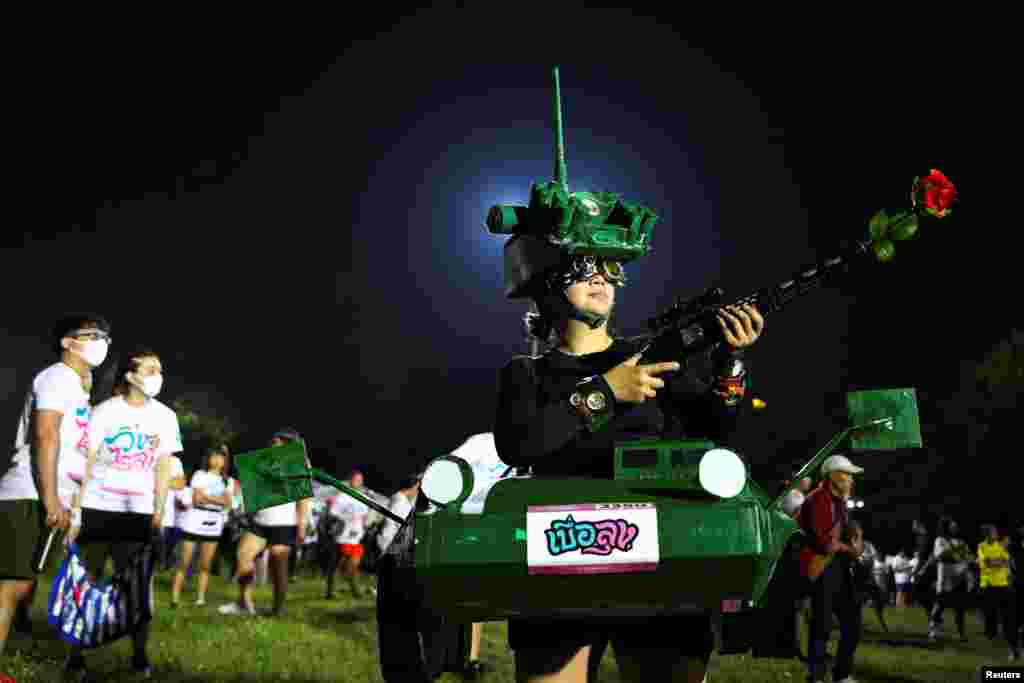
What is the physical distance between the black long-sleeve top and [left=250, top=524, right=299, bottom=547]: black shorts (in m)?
9.91

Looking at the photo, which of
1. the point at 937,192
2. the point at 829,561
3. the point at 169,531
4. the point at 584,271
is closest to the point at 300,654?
the point at 829,561

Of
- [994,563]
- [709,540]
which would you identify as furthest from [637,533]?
[994,563]

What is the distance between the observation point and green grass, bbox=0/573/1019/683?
788 cm

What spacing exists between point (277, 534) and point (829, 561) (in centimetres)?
647

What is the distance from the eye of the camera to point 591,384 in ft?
9.16

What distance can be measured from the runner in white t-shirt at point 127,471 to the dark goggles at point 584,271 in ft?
16.2

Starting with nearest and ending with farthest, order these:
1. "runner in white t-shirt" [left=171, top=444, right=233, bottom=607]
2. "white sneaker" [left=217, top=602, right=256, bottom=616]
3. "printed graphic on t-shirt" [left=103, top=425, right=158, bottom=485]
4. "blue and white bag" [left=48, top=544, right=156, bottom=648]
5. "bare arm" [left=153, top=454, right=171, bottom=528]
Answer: "blue and white bag" [left=48, top=544, right=156, bottom=648]
"printed graphic on t-shirt" [left=103, top=425, right=158, bottom=485]
"bare arm" [left=153, top=454, right=171, bottom=528]
"white sneaker" [left=217, top=602, right=256, bottom=616]
"runner in white t-shirt" [left=171, top=444, right=233, bottom=607]

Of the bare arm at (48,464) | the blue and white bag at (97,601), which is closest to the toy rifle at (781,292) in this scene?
the bare arm at (48,464)

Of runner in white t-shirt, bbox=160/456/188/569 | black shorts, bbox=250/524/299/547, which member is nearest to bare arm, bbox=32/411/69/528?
black shorts, bbox=250/524/299/547

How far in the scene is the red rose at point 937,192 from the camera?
2578mm

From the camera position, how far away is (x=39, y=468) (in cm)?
604

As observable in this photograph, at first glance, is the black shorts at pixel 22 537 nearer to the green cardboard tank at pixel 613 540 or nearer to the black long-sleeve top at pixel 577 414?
the black long-sleeve top at pixel 577 414

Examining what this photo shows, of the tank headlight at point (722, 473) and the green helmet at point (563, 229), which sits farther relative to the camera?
the green helmet at point (563, 229)

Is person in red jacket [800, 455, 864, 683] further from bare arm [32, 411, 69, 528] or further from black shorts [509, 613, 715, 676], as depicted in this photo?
black shorts [509, 613, 715, 676]
